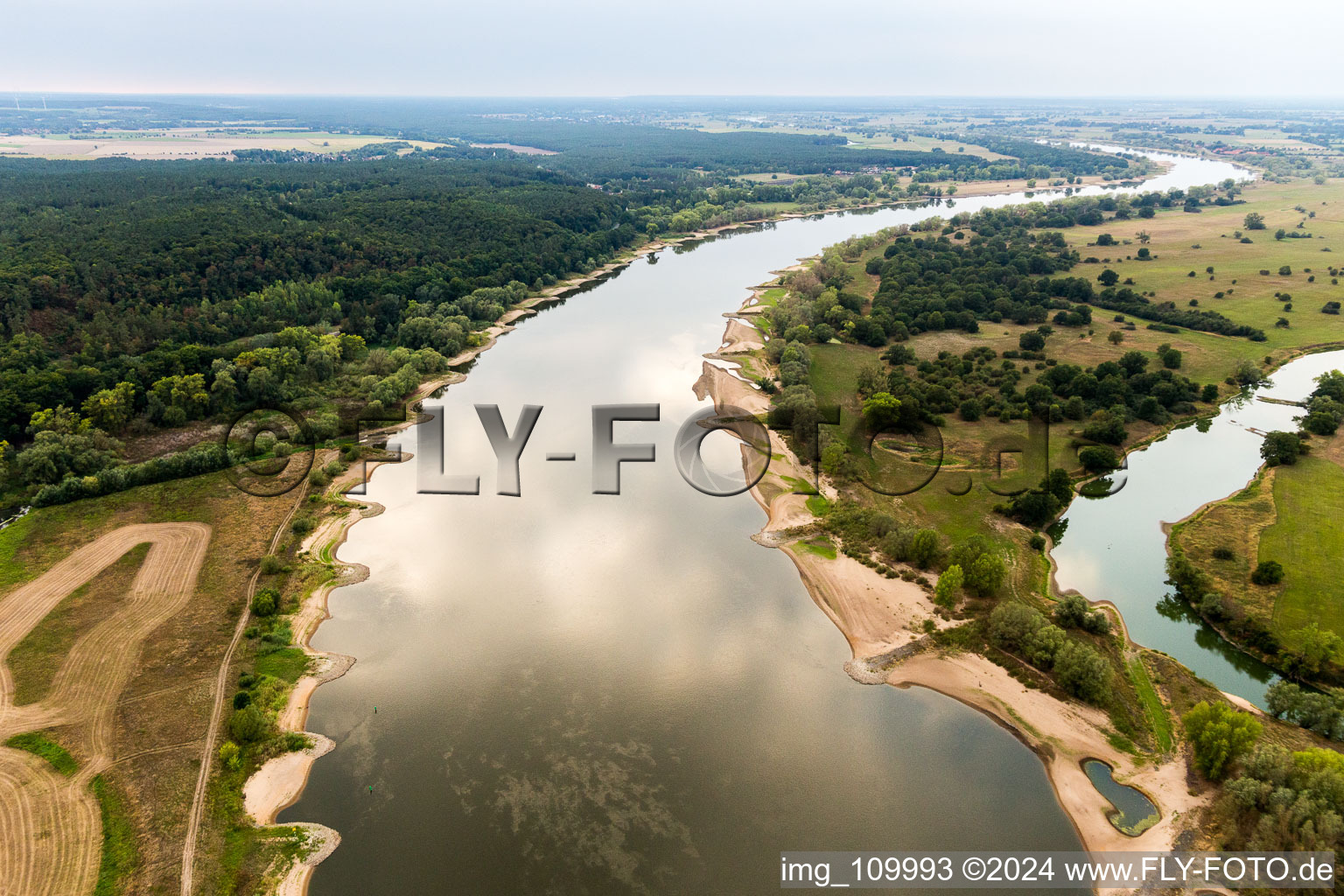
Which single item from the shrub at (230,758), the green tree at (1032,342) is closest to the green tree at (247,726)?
the shrub at (230,758)

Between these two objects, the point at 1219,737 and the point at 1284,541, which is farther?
the point at 1284,541

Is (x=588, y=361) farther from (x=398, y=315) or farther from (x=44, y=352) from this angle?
(x=44, y=352)

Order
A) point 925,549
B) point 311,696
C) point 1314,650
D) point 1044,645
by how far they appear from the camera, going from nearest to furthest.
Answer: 1. point 1314,650
2. point 311,696
3. point 1044,645
4. point 925,549

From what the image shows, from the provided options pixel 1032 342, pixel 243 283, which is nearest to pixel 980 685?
pixel 1032 342

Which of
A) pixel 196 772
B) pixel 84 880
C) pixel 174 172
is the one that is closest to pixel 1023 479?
pixel 196 772

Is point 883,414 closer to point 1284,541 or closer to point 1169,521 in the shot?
point 1169,521

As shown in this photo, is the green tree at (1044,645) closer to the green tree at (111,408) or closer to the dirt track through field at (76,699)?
the dirt track through field at (76,699)

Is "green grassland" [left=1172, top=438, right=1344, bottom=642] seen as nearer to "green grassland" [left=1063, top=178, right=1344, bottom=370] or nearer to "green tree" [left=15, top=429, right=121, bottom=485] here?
"green grassland" [left=1063, top=178, right=1344, bottom=370]

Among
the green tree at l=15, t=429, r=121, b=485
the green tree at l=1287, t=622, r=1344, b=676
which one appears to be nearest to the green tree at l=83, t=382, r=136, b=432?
the green tree at l=15, t=429, r=121, b=485
